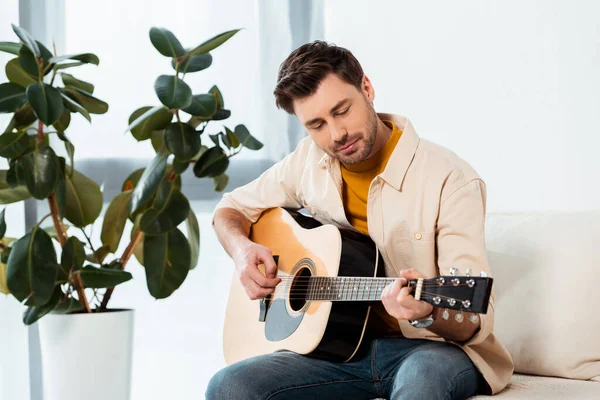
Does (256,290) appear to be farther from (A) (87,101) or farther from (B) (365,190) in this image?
(A) (87,101)

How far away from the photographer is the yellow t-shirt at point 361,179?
1.78 m

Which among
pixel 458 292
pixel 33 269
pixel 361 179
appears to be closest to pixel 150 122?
pixel 33 269

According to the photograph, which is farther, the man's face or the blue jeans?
the man's face

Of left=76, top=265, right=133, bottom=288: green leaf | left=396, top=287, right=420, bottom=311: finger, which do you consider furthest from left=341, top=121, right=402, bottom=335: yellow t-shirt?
left=76, top=265, right=133, bottom=288: green leaf

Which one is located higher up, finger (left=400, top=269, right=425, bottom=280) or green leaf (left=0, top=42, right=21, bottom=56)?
green leaf (left=0, top=42, right=21, bottom=56)

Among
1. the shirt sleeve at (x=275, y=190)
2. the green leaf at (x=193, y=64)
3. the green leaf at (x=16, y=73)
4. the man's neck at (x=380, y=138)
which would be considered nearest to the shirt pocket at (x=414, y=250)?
the man's neck at (x=380, y=138)

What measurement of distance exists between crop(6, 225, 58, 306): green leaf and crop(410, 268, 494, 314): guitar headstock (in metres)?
1.02

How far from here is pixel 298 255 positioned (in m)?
1.82

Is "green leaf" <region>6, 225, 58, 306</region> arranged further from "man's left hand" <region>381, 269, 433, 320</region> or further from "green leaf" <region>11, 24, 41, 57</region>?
"man's left hand" <region>381, 269, 433, 320</region>

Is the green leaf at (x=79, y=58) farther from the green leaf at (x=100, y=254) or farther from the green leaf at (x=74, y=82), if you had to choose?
the green leaf at (x=100, y=254)

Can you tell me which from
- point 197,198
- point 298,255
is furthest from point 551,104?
point 197,198

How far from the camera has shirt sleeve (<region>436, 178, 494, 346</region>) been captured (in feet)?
4.88

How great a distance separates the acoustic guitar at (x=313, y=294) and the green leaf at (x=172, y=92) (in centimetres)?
40

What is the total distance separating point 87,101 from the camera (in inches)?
79.7
